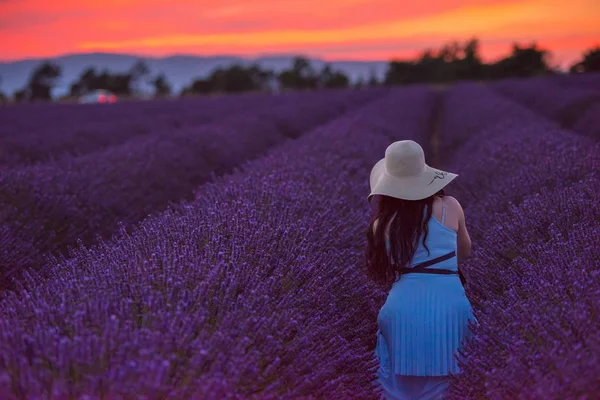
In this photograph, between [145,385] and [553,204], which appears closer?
[145,385]

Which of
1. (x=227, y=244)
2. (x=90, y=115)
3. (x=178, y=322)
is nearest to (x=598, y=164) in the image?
(x=227, y=244)

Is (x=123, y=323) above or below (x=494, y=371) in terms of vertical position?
above

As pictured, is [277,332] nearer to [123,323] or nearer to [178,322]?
[178,322]

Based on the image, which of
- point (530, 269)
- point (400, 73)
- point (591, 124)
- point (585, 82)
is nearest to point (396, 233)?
point (530, 269)

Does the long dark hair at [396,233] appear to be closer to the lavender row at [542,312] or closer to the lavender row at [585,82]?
the lavender row at [542,312]

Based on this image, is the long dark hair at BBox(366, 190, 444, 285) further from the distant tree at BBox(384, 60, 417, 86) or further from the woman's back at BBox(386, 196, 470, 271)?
the distant tree at BBox(384, 60, 417, 86)

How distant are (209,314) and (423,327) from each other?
1009mm

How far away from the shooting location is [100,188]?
17.6 feet

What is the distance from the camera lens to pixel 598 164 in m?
4.23

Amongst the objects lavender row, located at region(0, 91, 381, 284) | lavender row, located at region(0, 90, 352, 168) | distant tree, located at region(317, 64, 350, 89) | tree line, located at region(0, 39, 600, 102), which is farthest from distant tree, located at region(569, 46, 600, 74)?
lavender row, located at region(0, 91, 381, 284)

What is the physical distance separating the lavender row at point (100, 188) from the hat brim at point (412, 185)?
1.57 metres

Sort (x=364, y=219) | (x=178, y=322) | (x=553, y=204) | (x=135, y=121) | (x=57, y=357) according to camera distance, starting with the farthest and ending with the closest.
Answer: (x=135, y=121) < (x=364, y=219) < (x=553, y=204) < (x=178, y=322) < (x=57, y=357)

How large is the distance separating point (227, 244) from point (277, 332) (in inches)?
28.3

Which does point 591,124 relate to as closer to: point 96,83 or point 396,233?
point 396,233
